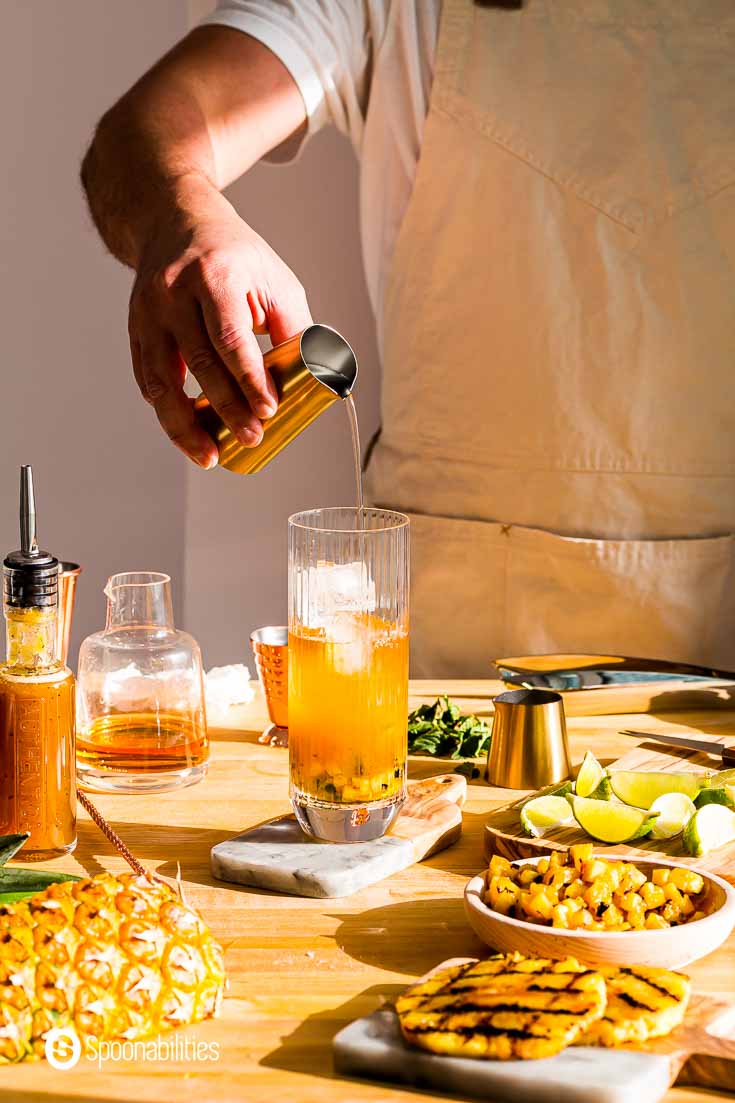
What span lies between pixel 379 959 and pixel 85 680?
53 centimetres

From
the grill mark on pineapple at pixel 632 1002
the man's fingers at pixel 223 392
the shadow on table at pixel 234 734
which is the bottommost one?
the grill mark on pineapple at pixel 632 1002

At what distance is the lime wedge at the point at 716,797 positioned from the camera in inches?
49.3

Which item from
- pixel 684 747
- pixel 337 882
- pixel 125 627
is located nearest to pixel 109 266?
pixel 125 627

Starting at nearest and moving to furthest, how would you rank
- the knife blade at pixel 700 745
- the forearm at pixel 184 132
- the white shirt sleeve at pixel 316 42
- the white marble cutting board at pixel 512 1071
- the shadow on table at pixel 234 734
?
the white marble cutting board at pixel 512 1071 < the knife blade at pixel 700 745 < the shadow on table at pixel 234 734 < the forearm at pixel 184 132 < the white shirt sleeve at pixel 316 42

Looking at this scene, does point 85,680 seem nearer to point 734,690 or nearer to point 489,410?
point 734,690

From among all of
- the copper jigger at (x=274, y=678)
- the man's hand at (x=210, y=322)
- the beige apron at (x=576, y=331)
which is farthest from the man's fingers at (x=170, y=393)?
the beige apron at (x=576, y=331)

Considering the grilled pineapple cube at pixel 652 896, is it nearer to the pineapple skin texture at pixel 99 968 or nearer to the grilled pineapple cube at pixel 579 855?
the grilled pineapple cube at pixel 579 855

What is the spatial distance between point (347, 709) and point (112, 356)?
84.8 inches

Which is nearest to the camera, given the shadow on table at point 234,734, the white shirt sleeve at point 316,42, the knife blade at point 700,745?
the knife blade at point 700,745

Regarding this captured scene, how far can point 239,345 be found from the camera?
4.40 feet

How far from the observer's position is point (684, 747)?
150cm

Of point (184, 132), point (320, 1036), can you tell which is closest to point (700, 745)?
point (320, 1036)

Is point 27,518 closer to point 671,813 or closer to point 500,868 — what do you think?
point 500,868

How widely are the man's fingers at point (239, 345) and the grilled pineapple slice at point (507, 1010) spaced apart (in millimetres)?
623
